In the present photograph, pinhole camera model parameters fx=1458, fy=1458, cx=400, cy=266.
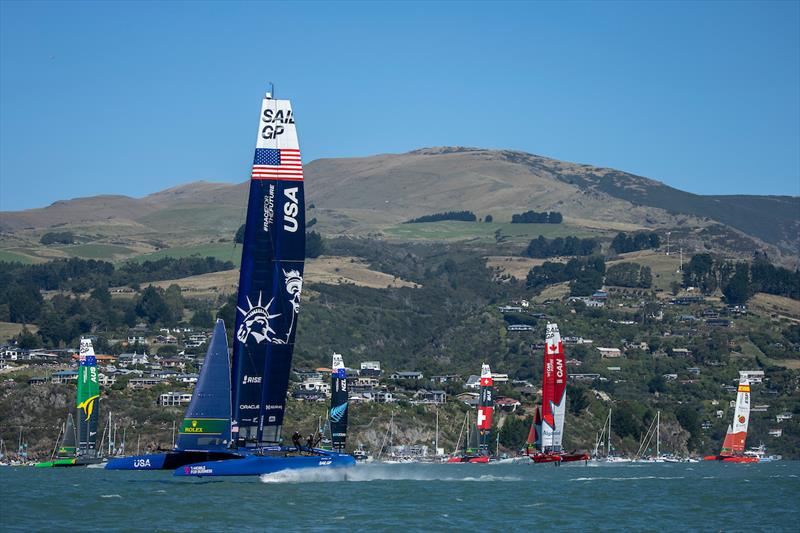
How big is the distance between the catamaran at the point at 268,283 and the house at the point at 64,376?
92.5 m

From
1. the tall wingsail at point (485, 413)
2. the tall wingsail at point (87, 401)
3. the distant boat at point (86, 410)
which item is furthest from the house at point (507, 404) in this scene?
the tall wingsail at point (87, 401)

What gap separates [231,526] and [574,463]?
6579 cm

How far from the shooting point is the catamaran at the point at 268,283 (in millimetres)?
55188

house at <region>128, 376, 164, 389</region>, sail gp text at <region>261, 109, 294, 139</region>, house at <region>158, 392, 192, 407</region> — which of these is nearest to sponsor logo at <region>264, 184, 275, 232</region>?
sail gp text at <region>261, 109, 294, 139</region>

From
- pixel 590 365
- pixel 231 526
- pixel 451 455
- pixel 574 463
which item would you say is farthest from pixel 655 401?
pixel 231 526

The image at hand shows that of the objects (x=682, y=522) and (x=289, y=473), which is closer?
(x=682, y=522)

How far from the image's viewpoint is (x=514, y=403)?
6457 inches

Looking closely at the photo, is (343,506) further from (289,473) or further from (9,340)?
(9,340)

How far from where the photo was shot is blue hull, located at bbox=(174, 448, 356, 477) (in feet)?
176

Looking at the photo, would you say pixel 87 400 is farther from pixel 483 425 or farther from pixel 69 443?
pixel 483 425

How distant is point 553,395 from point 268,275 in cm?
4536

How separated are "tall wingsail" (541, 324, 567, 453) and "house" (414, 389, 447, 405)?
212 ft

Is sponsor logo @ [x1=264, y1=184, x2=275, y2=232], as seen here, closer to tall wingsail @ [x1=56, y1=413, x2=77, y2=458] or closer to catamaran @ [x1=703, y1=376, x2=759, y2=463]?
tall wingsail @ [x1=56, y1=413, x2=77, y2=458]

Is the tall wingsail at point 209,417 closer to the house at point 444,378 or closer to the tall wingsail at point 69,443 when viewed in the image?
the tall wingsail at point 69,443
